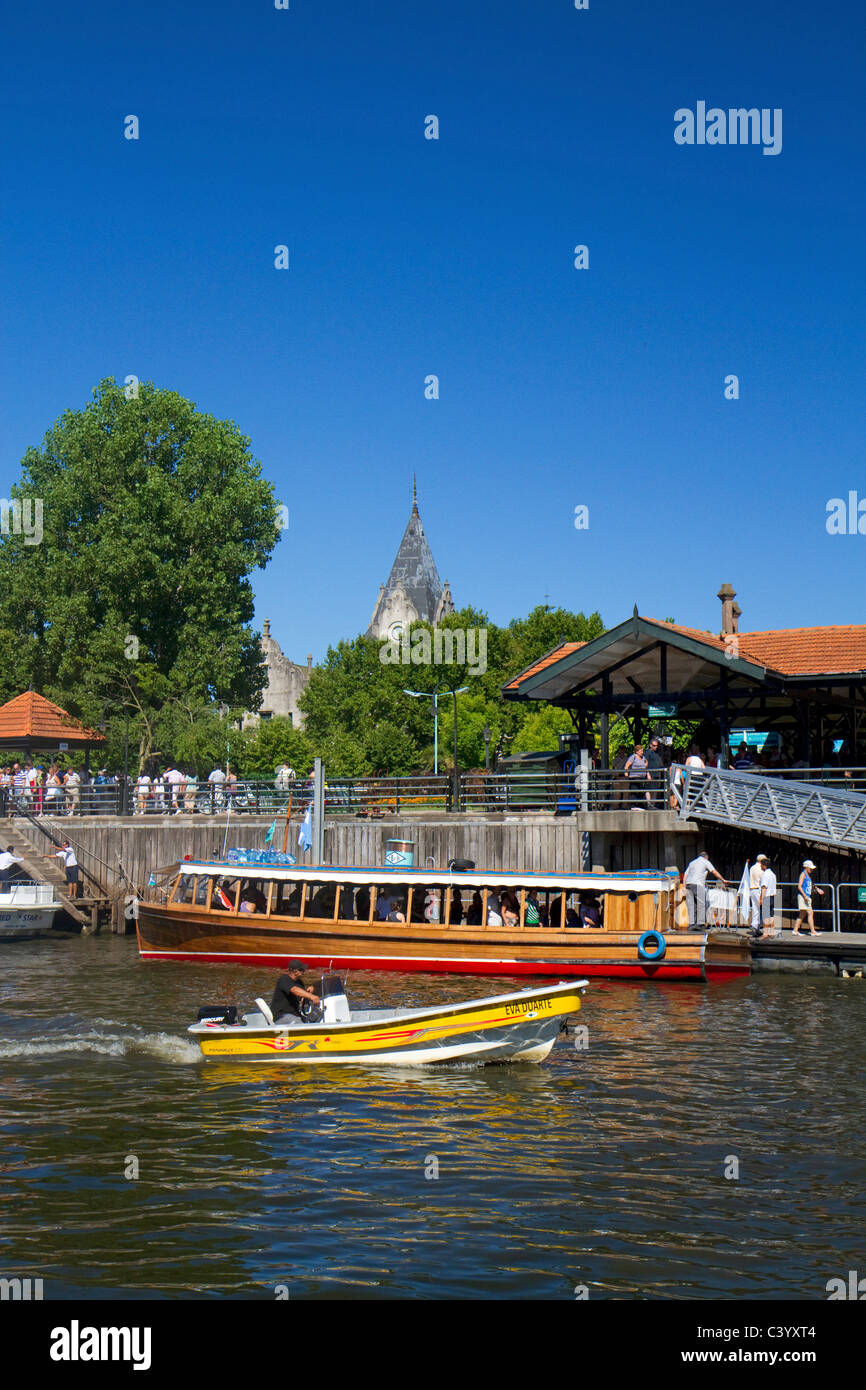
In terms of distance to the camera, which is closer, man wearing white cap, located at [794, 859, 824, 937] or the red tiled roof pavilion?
man wearing white cap, located at [794, 859, 824, 937]

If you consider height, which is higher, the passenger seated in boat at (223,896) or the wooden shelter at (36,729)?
the wooden shelter at (36,729)

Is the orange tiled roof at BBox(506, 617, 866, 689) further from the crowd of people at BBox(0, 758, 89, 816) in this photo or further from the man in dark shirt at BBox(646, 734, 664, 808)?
the crowd of people at BBox(0, 758, 89, 816)

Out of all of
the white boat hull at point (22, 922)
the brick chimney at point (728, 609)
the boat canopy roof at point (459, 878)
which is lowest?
the white boat hull at point (22, 922)

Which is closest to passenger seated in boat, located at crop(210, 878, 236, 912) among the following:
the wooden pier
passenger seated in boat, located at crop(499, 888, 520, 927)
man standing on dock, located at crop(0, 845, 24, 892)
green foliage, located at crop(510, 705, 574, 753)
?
passenger seated in boat, located at crop(499, 888, 520, 927)

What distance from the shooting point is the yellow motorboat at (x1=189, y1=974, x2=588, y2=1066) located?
18016 mm

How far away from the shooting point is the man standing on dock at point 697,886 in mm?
29969

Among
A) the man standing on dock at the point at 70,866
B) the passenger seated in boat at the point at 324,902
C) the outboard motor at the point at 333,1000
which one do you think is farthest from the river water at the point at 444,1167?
the man standing on dock at the point at 70,866

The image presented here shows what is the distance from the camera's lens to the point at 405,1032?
1802cm

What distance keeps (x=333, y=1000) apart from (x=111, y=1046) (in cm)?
409

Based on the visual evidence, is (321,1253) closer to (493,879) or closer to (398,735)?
(493,879)

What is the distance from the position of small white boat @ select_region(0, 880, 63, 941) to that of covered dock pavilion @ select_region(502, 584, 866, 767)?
1528 centimetres

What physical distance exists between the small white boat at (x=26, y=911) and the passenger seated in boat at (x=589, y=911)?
17.5 m

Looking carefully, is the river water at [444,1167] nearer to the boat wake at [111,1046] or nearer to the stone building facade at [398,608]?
the boat wake at [111,1046]
